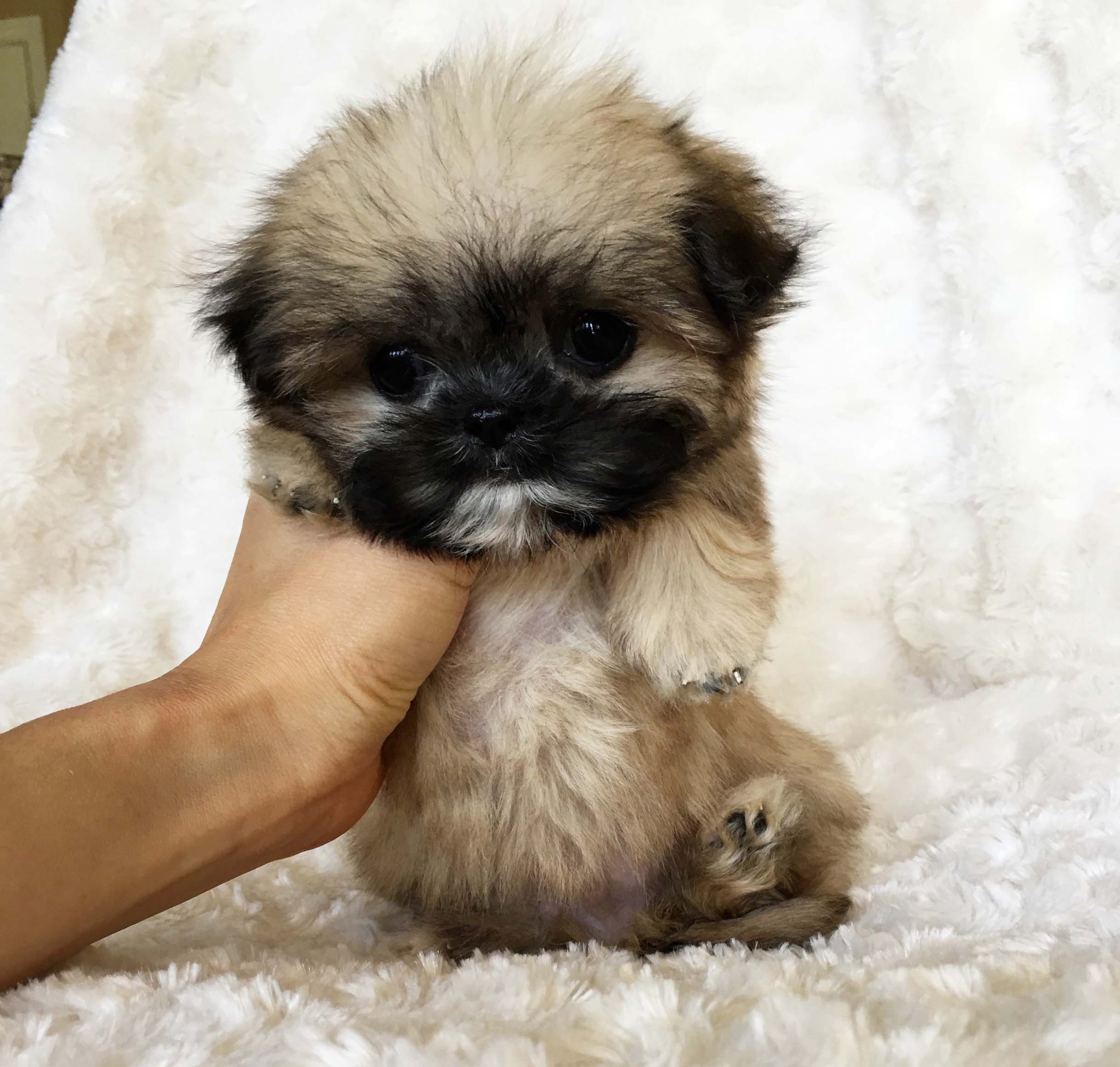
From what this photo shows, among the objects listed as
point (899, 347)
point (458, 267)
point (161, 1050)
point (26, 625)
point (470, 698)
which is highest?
point (899, 347)

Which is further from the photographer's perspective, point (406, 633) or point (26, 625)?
point (26, 625)

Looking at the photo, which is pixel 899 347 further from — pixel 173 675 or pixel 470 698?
pixel 173 675

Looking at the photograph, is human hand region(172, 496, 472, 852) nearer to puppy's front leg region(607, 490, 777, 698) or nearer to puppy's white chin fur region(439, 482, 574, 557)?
puppy's white chin fur region(439, 482, 574, 557)

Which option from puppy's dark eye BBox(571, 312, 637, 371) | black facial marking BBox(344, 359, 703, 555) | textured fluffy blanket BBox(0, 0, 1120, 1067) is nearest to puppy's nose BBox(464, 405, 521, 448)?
black facial marking BBox(344, 359, 703, 555)

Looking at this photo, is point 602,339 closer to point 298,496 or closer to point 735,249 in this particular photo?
point 735,249

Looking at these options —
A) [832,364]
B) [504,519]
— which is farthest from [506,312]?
[832,364]

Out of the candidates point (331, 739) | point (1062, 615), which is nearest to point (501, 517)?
point (331, 739)

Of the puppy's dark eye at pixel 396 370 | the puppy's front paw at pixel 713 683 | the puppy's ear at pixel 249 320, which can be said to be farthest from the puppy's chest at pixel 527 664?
the puppy's ear at pixel 249 320

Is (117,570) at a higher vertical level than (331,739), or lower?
lower
